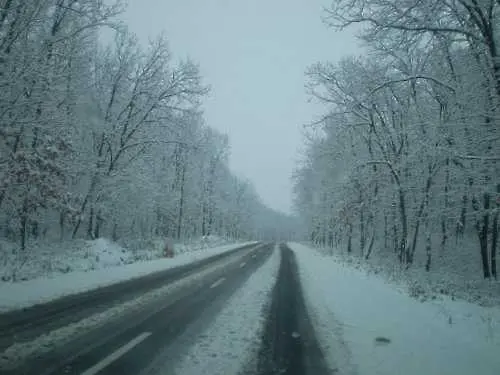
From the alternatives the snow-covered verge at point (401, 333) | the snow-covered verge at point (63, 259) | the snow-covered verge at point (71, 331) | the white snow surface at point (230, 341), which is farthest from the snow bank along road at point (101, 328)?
the snow-covered verge at point (63, 259)

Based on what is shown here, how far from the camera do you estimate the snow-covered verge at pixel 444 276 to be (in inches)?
522

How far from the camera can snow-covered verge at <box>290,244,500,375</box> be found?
579cm

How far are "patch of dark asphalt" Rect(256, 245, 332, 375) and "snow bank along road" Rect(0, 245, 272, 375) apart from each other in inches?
61.7

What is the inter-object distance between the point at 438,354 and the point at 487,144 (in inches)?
316

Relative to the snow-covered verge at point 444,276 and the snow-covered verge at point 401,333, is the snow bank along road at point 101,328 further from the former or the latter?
the snow-covered verge at point 444,276

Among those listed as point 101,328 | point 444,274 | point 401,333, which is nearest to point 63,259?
point 101,328

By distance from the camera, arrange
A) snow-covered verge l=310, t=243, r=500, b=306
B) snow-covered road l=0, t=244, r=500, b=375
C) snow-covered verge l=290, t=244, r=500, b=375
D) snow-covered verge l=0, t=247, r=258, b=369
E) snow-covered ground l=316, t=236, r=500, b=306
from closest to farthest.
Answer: snow-covered verge l=0, t=247, r=258, b=369
snow-covered road l=0, t=244, r=500, b=375
snow-covered verge l=290, t=244, r=500, b=375
snow-covered verge l=310, t=243, r=500, b=306
snow-covered ground l=316, t=236, r=500, b=306

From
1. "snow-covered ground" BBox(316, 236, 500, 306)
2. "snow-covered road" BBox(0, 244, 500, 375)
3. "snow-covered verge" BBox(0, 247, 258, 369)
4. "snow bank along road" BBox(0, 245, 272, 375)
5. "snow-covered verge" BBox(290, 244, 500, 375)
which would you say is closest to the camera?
"snow bank along road" BBox(0, 245, 272, 375)

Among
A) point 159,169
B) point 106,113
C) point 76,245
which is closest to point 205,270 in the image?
point 76,245

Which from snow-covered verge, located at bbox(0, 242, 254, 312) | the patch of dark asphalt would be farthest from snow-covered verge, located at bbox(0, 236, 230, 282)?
the patch of dark asphalt

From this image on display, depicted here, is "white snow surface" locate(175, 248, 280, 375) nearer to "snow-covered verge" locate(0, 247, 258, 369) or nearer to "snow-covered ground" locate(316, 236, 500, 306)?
"snow-covered verge" locate(0, 247, 258, 369)

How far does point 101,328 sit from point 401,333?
579 cm

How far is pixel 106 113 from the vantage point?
25266 millimetres

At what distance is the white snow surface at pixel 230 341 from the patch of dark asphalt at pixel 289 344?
201 millimetres
